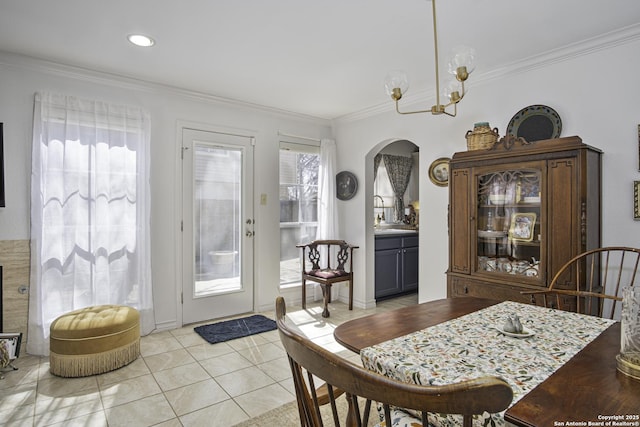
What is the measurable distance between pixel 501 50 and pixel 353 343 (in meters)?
2.62

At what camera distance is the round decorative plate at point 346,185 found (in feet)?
15.1

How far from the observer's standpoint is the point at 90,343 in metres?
2.63

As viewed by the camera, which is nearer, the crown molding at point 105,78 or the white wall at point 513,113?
the white wall at point 513,113

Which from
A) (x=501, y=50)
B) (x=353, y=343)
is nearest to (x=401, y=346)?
(x=353, y=343)

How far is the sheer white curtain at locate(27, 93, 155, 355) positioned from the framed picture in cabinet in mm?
3213

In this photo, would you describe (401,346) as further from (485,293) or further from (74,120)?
(74,120)

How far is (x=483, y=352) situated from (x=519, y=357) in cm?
10

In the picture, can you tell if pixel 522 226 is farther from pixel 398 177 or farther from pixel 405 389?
pixel 398 177

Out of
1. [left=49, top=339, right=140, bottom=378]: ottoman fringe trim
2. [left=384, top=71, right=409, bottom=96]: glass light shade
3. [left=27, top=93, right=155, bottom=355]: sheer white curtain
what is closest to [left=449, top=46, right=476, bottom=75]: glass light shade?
[left=384, top=71, right=409, bottom=96]: glass light shade

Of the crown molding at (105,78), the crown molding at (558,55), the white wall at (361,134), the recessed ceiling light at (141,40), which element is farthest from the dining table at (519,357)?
the crown molding at (105,78)

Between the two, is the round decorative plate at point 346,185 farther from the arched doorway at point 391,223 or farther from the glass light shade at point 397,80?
the glass light shade at point 397,80

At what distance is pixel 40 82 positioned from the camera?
3.03 meters

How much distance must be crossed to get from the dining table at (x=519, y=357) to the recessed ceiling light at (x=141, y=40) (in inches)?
96.6

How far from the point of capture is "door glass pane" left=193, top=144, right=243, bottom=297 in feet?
12.8
